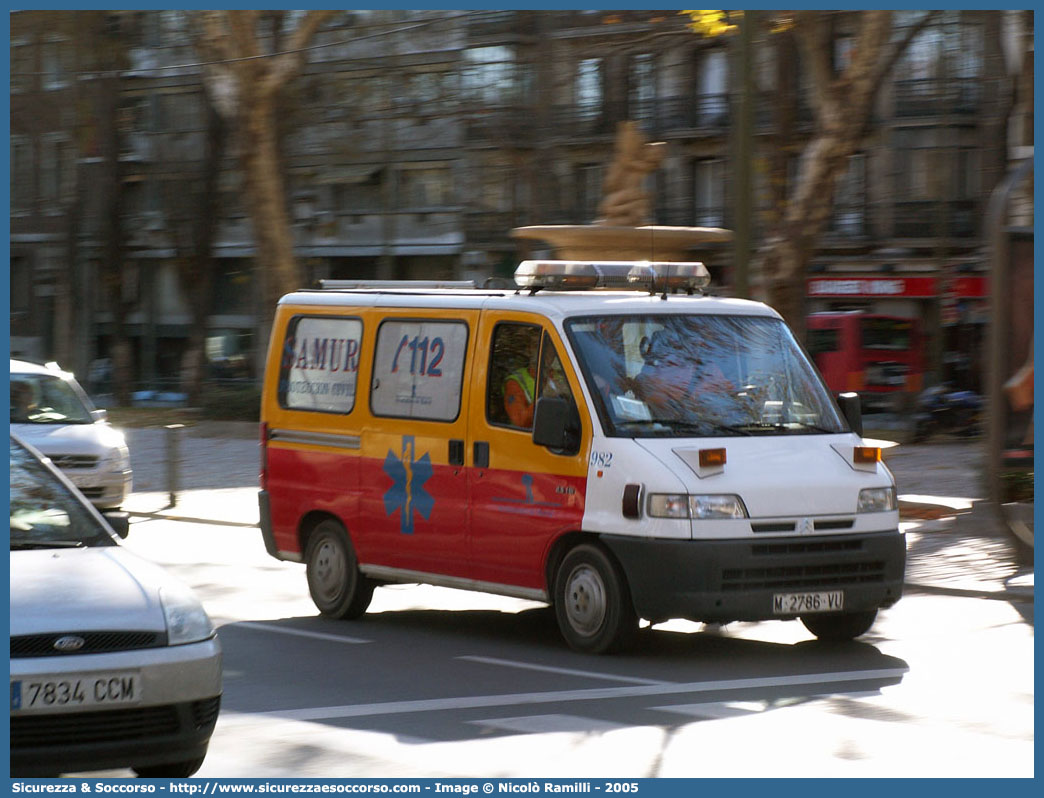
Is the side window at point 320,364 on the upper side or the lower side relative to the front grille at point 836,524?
upper

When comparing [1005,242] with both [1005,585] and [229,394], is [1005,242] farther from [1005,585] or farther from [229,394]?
[229,394]

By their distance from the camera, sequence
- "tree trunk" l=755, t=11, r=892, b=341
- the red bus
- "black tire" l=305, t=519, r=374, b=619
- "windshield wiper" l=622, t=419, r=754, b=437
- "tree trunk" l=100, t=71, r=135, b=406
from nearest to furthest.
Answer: "windshield wiper" l=622, t=419, r=754, b=437
"black tire" l=305, t=519, r=374, b=619
"tree trunk" l=755, t=11, r=892, b=341
the red bus
"tree trunk" l=100, t=71, r=135, b=406

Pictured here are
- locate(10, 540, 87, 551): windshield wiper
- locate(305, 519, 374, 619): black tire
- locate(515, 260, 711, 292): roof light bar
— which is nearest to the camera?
locate(10, 540, 87, 551): windshield wiper

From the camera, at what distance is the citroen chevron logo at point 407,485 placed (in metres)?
11.3

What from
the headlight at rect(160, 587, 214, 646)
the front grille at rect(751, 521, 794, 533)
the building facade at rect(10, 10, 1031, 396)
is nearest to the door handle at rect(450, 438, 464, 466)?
the front grille at rect(751, 521, 794, 533)

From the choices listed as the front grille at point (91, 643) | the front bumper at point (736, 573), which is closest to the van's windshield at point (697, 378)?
the front bumper at point (736, 573)

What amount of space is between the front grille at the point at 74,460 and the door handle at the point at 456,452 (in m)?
8.29

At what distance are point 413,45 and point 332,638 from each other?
49228 mm

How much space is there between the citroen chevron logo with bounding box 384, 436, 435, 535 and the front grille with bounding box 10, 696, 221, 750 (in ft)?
14.8

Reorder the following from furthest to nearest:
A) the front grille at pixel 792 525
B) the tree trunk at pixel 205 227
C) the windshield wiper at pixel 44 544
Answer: the tree trunk at pixel 205 227 → the front grille at pixel 792 525 → the windshield wiper at pixel 44 544

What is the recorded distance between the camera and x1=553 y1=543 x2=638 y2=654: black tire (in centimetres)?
996

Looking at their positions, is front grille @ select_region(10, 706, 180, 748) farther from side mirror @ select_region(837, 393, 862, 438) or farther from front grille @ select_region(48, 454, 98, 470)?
front grille @ select_region(48, 454, 98, 470)

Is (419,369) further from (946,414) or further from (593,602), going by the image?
(946,414)

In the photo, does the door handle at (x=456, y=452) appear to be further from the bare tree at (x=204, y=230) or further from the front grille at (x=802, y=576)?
the bare tree at (x=204, y=230)
